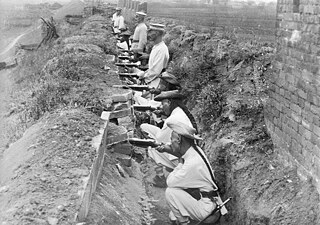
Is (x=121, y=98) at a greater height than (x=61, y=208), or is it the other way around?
(x=121, y=98)

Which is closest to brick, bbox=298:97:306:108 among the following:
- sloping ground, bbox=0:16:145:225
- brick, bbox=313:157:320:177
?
brick, bbox=313:157:320:177

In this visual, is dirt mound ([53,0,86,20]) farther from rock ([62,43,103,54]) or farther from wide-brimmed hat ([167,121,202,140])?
wide-brimmed hat ([167,121,202,140])

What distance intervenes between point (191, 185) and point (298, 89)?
1.74 m

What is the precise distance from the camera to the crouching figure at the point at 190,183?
620 cm

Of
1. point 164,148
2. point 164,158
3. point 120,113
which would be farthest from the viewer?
point 120,113

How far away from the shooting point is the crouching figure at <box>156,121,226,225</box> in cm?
620

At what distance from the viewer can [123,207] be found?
247 inches

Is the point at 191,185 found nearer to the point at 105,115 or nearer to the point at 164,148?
the point at 164,148

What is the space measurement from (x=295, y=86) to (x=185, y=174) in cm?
173

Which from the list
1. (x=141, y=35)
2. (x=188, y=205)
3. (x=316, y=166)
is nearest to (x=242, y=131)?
(x=188, y=205)

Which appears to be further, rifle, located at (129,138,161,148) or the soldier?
rifle, located at (129,138,161,148)

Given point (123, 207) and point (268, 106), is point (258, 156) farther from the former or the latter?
point (123, 207)

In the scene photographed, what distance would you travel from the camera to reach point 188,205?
6215 mm

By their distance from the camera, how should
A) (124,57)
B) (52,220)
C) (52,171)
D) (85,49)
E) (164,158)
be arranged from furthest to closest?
(124,57) < (85,49) < (164,158) < (52,171) < (52,220)
